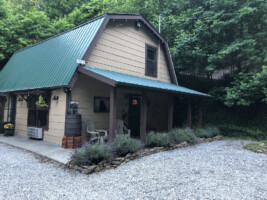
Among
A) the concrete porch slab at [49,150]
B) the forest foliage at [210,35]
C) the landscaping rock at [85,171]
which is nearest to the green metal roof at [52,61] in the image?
the concrete porch slab at [49,150]

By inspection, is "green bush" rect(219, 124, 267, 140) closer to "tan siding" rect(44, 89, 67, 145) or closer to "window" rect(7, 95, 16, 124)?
"tan siding" rect(44, 89, 67, 145)

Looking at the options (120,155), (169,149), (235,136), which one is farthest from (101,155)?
(235,136)

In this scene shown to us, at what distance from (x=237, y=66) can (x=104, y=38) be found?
8.31m

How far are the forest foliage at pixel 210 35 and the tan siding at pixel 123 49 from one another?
3.30m

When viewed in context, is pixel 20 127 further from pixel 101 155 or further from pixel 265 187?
pixel 265 187

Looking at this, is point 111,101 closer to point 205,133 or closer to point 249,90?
point 205,133

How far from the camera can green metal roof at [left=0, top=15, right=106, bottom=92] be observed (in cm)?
748

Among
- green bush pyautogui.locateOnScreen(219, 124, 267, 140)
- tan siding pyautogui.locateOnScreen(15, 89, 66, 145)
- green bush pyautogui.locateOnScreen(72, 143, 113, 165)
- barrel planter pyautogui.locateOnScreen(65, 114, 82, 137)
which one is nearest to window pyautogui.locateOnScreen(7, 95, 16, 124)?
tan siding pyautogui.locateOnScreen(15, 89, 66, 145)

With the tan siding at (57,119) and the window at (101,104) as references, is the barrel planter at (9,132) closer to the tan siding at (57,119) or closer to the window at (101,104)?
the tan siding at (57,119)

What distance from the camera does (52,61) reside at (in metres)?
8.82

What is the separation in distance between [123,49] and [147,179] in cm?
622

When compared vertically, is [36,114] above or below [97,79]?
below

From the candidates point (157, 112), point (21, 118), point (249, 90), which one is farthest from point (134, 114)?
point (249, 90)

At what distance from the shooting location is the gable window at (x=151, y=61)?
33.6 feet
